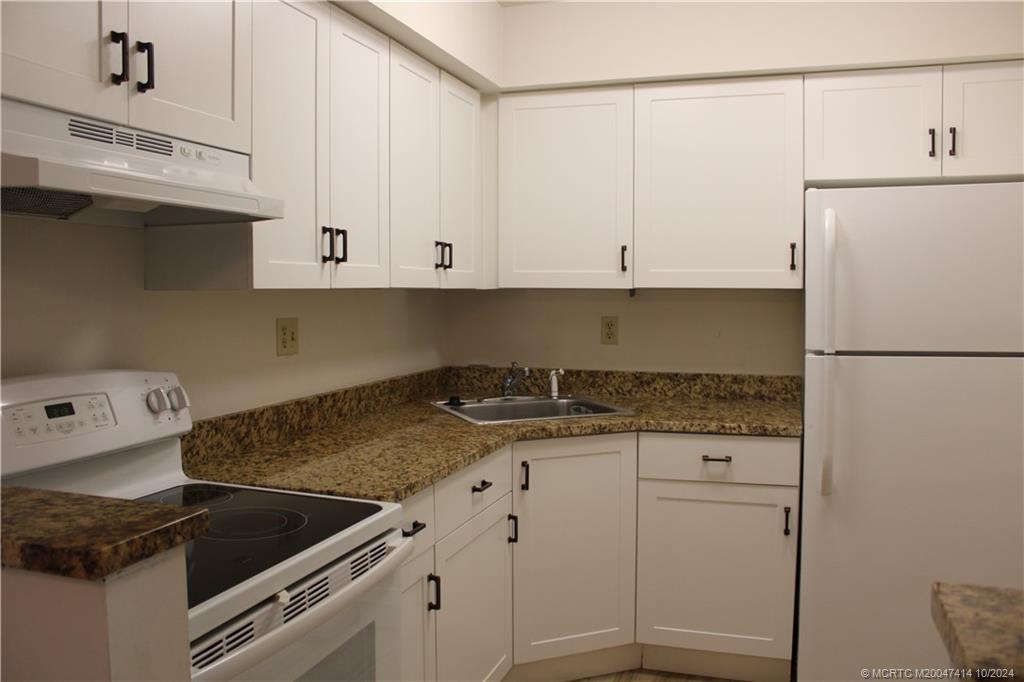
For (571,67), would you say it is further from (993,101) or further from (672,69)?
(993,101)

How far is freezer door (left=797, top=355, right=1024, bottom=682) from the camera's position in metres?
2.33

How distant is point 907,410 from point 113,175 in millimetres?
2207

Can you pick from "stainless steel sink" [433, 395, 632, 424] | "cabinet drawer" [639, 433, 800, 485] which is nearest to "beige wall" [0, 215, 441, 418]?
"stainless steel sink" [433, 395, 632, 424]

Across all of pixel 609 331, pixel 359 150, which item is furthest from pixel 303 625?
pixel 609 331

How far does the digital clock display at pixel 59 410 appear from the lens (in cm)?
145

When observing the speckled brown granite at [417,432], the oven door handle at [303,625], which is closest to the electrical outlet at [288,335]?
the speckled brown granite at [417,432]

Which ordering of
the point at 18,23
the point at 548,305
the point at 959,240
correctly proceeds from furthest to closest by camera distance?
the point at 548,305 → the point at 959,240 → the point at 18,23

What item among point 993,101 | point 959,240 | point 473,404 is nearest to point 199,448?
point 473,404

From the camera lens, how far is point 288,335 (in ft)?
7.57

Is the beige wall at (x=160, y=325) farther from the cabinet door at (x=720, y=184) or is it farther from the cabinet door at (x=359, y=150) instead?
the cabinet door at (x=720, y=184)

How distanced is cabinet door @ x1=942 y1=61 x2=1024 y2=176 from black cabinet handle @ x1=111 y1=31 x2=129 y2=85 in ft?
7.86

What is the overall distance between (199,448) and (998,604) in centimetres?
169

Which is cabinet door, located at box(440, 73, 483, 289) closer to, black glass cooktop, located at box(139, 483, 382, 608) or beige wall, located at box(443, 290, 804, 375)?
beige wall, located at box(443, 290, 804, 375)

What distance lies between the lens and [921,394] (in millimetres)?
2361
